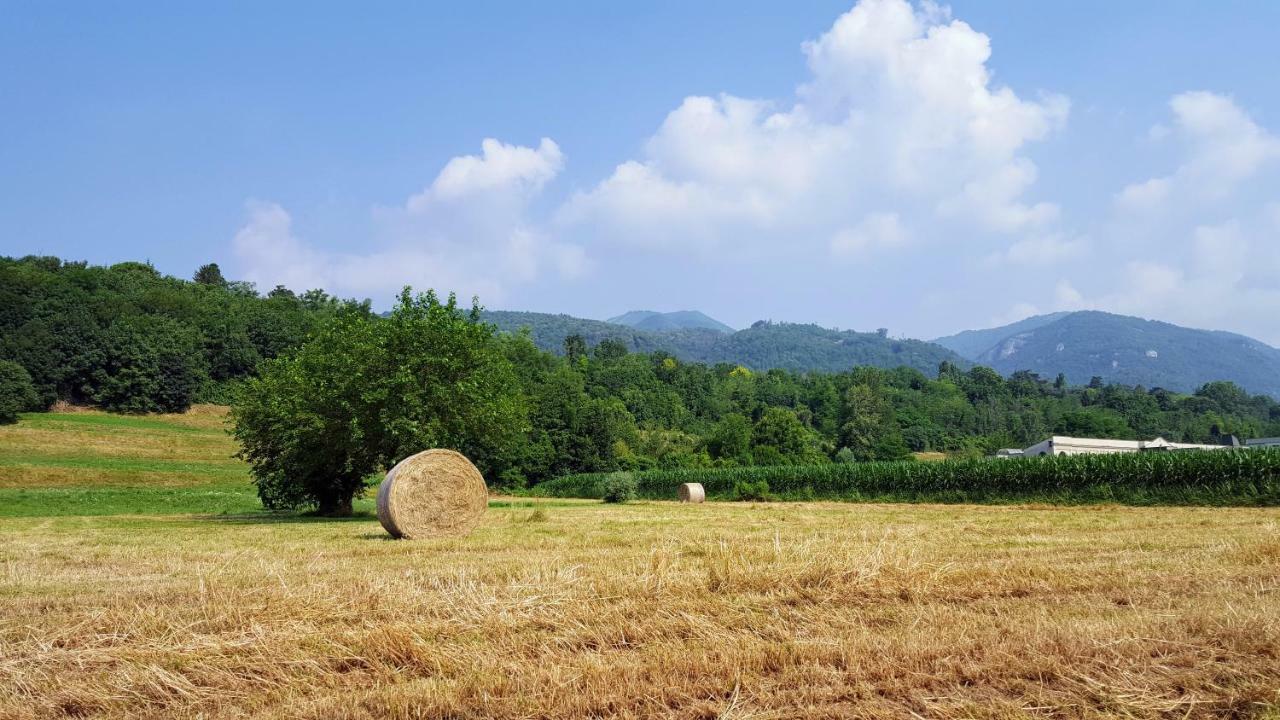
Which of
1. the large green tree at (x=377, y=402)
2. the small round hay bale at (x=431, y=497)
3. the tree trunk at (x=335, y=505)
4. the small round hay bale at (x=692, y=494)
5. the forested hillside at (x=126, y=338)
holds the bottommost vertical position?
the small round hay bale at (x=692, y=494)

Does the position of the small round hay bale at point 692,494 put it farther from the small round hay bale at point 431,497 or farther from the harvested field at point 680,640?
the harvested field at point 680,640

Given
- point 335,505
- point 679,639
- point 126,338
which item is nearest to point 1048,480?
point 335,505

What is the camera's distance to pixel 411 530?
745 inches

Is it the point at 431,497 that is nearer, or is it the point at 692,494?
the point at 431,497

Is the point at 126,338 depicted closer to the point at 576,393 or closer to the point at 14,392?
the point at 14,392

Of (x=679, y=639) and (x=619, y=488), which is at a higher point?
(x=679, y=639)

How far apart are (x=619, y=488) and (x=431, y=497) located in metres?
32.0

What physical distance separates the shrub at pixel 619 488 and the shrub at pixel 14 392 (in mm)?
56390

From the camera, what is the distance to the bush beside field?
1291 inches

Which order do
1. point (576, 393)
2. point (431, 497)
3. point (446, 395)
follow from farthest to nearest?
1. point (576, 393)
2. point (446, 395)
3. point (431, 497)

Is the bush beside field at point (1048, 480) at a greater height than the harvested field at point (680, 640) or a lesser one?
lesser

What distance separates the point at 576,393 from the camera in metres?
87.6

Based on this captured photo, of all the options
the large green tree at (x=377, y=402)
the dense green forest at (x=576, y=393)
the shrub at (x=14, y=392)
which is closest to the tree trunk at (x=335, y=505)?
the large green tree at (x=377, y=402)

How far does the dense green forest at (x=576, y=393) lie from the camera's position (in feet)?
266
